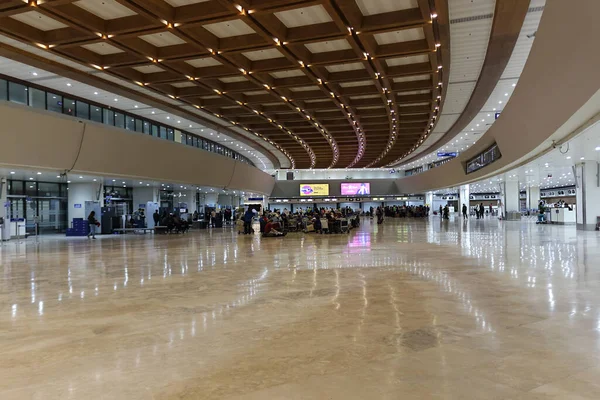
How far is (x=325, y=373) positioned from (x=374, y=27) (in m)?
11.1

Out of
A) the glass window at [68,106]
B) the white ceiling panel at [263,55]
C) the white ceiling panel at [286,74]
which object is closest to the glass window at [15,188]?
the glass window at [68,106]

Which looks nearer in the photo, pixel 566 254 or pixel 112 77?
pixel 566 254

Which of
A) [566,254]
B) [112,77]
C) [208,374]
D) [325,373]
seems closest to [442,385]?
[325,373]

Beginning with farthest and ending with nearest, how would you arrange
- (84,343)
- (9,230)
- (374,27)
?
(9,230), (374,27), (84,343)

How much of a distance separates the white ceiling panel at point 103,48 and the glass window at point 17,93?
5.39m

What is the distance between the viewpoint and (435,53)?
14688mm

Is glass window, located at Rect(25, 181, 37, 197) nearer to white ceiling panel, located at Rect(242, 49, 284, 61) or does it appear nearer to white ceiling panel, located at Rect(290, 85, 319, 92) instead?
white ceiling panel, located at Rect(290, 85, 319, 92)

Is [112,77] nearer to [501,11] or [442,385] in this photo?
[501,11]

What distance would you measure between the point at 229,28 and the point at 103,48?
15.5 ft

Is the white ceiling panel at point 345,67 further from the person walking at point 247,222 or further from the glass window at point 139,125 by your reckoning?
the glass window at point 139,125

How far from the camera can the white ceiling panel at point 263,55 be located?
15258mm

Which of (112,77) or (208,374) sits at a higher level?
(112,77)

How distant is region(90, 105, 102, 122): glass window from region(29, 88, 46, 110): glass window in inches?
120

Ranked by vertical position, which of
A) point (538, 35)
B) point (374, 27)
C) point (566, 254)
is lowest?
point (566, 254)
